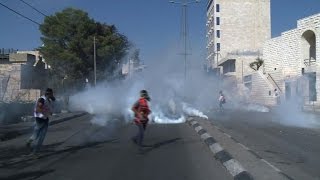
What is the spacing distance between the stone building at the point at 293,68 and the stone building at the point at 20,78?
2294cm

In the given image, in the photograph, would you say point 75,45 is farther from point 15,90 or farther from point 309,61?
point 309,61

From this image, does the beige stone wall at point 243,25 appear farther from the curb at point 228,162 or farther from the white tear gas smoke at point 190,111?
the curb at point 228,162

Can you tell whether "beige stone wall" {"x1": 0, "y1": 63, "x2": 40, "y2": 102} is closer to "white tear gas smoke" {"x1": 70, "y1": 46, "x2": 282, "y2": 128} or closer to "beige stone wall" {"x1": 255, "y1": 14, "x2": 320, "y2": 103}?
"white tear gas smoke" {"x1": 70, "y1": 46, "x2": 282, "y2": 128}

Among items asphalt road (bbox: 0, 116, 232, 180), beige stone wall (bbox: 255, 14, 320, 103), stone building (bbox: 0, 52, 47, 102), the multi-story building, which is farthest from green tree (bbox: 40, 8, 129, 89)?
the multi-story building

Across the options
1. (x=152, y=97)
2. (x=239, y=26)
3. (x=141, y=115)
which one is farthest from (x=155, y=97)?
(x=239, y=26)

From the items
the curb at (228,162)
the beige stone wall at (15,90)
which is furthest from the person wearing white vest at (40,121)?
the beige stone wall at (15,90)

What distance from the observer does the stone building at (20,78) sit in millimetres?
31284

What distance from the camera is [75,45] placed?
2261 inches

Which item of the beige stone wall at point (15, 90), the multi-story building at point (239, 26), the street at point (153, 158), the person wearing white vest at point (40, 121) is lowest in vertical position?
the street at point (153, 158)

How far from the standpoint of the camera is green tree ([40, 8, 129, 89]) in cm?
5641

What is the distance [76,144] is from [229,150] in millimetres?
5290

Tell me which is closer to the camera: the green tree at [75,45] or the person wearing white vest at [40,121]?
the person wearing white vest at [40,121]

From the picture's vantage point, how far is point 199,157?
42.7ft

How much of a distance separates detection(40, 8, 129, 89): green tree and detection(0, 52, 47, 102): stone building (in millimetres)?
8109
